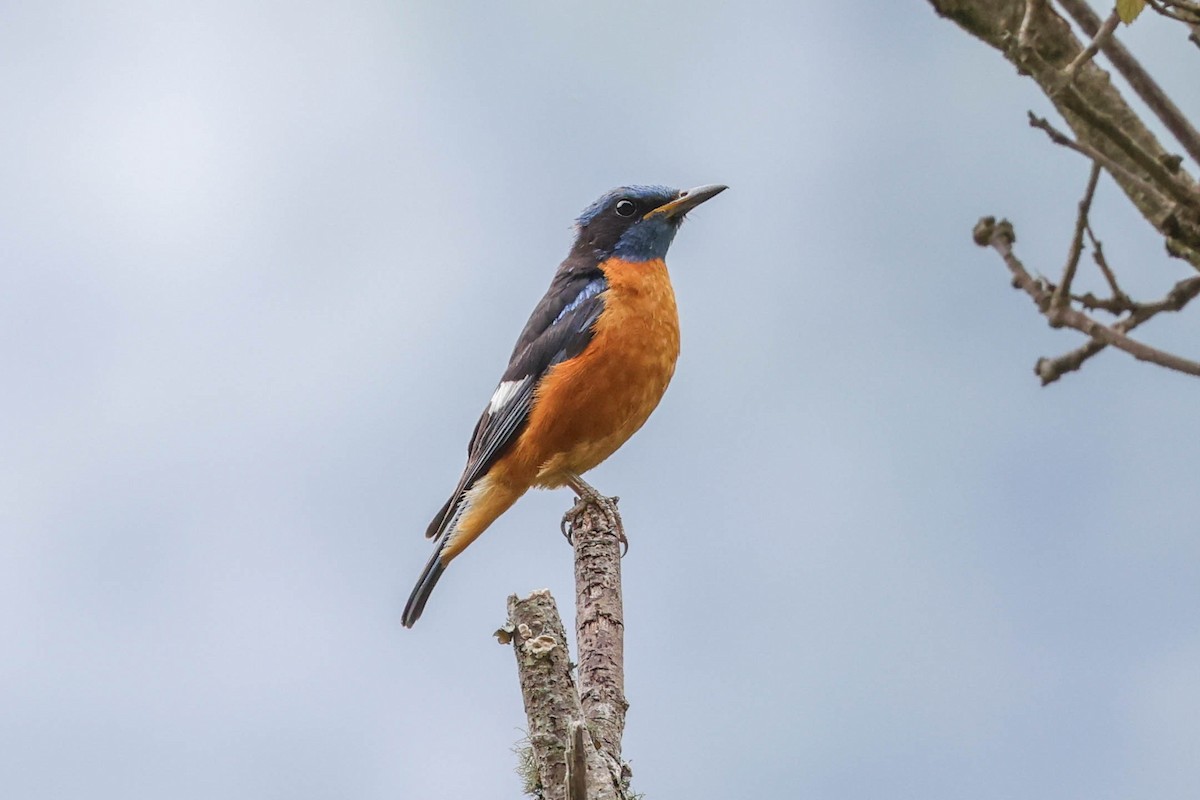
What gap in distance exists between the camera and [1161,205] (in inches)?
105

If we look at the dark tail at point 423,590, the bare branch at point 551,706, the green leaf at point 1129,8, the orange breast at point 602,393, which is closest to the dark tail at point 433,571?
the dark tail at point 423,590

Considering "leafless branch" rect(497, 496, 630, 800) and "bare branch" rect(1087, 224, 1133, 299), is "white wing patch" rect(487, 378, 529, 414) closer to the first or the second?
"leafless branch" rect(497, 496, 630, 800)

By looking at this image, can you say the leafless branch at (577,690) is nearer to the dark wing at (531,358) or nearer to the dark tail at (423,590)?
the dark wing at (531,358)

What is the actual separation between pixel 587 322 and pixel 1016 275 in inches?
216

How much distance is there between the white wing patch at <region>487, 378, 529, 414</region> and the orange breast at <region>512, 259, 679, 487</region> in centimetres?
32

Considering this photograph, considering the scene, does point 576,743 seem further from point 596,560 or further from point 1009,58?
point 1009,58

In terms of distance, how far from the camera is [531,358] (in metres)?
8.32

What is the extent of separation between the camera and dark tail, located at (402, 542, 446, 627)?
829cm

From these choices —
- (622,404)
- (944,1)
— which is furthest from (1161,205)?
(622,404)

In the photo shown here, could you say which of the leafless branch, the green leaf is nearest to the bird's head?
the leafless branch

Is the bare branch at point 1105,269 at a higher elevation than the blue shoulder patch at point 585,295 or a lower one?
lower

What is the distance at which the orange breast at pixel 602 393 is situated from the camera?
785cm

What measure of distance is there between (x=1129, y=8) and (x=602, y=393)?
503 centimetres

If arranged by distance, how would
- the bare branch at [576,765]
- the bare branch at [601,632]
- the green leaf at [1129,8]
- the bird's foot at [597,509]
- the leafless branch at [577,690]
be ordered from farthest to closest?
the bird's foot at [597,509], the bare branch at [601,632], the leafless branch at [577,690], the bare branch at [576,765], the green leaf at [1129,8]
